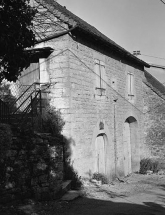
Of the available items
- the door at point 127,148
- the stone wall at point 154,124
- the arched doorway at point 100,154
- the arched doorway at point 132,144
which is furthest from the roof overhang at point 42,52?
the stone wall at point 154,124

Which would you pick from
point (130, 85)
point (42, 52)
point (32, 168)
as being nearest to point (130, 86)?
point (130, 85)

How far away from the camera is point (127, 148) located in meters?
15.5

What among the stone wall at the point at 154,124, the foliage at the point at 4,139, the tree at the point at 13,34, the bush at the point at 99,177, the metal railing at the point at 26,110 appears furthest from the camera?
the stone wall at the point at 154,124

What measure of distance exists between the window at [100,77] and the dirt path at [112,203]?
13.2ft

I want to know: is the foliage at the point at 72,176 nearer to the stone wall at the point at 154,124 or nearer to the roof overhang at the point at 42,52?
the roof overhang at the point at 42,52

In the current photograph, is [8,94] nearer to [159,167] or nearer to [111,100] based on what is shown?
[111,100]

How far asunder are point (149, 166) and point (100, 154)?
191 inches

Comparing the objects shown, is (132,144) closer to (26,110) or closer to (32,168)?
→ (26,110)

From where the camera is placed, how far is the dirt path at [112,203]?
6988 millimetres

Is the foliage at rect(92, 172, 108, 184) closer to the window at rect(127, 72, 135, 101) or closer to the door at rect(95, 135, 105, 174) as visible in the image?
the door at rect(95, 135, 105, 174)

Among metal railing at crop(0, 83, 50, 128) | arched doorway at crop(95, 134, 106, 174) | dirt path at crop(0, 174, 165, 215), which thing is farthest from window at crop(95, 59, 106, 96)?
dirt path at crop(0, 174, 165, 215)

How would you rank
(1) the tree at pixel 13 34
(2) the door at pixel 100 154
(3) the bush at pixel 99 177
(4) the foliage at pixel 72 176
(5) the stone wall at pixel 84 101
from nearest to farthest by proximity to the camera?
(1) the tree at pixel 13 34 < (4) the foliage at pixel 72 176 < (5) the stone wall at pixel 84 101 < (3) the bush at pixel 99 177 < (2) the door at pixel 100 154

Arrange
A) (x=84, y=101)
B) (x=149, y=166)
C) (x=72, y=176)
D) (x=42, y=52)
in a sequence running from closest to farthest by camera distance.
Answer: (x=72, y=176), (x=42, y=52), (x=84, y=101), (x=149, y=166)

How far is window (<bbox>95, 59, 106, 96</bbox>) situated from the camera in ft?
38.7
